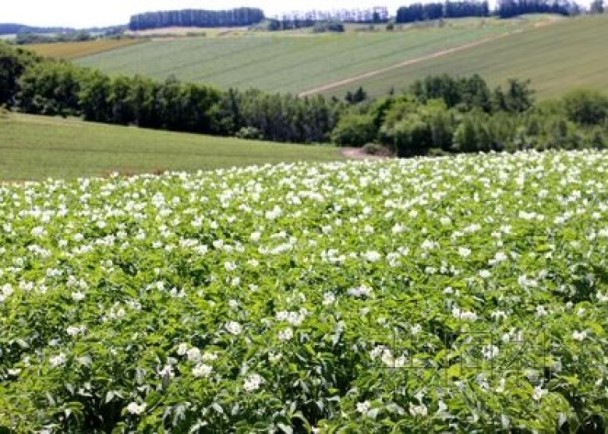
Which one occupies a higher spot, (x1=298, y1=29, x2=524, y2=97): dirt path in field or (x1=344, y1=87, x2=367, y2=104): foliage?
(x1=298, y1=29, x2=524, y2=97): dirt path in field

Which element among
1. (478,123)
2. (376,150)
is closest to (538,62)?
(478,123)

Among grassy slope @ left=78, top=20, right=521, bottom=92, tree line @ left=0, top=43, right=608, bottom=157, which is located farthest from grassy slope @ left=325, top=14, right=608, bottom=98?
grassy slope @ left=78, top=20, right=521, bottom=92

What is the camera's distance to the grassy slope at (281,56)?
4695 inches

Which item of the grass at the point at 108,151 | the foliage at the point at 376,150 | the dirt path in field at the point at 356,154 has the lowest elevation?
the foliage at the point at 376,150

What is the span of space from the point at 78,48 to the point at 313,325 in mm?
139377

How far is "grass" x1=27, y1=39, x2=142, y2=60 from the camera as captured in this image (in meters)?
129

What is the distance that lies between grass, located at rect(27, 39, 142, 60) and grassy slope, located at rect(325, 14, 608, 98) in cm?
4810

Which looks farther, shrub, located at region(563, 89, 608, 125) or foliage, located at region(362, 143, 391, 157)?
shrub, located at region(563, 89, 608, 125)

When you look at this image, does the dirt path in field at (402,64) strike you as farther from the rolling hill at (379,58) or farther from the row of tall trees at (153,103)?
the row of tall trees at (153,103)

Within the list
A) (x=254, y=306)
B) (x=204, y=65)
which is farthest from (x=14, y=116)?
(x=254, y=306)

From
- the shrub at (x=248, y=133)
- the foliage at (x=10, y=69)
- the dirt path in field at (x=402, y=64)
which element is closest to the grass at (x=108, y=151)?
the shrub at (x=248, y=133)

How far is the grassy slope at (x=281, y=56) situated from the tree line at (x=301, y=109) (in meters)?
19.6

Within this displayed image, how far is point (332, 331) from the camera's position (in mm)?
6473

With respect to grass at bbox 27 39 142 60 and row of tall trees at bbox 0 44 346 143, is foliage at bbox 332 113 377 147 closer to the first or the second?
row of tall trees at bbox 0 44 346 143
